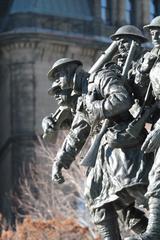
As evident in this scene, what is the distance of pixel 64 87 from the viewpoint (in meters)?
10.0

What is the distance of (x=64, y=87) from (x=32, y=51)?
39.9 meters

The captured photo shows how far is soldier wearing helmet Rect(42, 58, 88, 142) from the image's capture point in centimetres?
995

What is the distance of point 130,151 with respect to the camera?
30.7 ft

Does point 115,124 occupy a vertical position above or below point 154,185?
above

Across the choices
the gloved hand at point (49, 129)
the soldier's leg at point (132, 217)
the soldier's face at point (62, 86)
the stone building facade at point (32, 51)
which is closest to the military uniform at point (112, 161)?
the soldier's leg at point (132, 217)

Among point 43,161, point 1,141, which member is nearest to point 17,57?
point 1,141

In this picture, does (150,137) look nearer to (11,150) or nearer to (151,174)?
(151,174)

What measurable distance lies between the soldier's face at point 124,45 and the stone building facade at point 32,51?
38117 mm

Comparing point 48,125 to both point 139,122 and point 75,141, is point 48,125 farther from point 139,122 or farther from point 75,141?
point 139,122

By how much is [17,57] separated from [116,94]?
40963 millimetres

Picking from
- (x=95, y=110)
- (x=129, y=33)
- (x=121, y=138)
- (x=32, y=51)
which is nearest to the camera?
(x=121, y=138)

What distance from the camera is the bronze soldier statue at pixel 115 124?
9.24m

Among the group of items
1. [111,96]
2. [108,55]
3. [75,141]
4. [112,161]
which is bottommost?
[112,161]

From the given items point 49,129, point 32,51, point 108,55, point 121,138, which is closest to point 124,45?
point 108,55
